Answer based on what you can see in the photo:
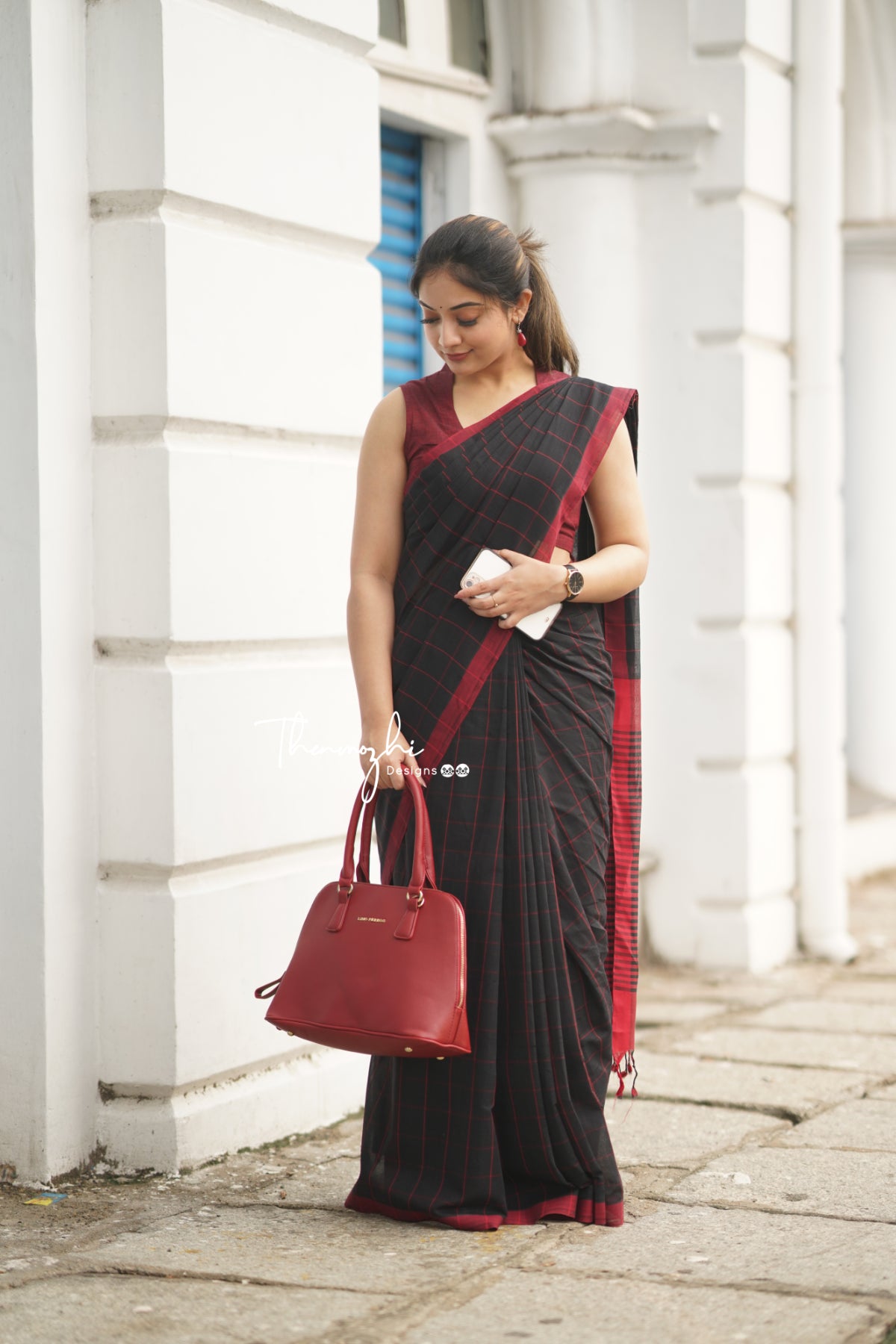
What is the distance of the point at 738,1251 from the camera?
3064 millimetres

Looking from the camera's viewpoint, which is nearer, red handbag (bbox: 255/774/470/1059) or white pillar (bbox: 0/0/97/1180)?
red handbag (bbox: 255/774/470/1059)

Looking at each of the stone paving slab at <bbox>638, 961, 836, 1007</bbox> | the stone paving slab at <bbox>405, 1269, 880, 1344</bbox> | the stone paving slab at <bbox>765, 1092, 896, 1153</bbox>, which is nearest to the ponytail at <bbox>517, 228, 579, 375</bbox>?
the stone paving slab at <bbox>405, 1269, 880, 1344</bbox>

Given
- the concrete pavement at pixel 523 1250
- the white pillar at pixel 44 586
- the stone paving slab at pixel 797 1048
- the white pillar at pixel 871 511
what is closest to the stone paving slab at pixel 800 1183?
the concrete pavement at pixel 523 1250

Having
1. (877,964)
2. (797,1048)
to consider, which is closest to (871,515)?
(877,964)

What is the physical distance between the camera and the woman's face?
316cm

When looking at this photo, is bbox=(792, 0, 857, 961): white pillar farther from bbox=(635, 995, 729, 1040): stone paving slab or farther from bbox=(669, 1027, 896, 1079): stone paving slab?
bbox=(669, 1027, 896, 1079): stone paving slab

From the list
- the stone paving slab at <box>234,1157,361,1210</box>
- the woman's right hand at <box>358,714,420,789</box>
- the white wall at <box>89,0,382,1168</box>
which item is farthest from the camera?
the white wall at <box>89,0,382,1168</box>

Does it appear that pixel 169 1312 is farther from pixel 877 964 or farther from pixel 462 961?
pixel 877 964

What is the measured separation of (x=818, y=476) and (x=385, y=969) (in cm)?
374

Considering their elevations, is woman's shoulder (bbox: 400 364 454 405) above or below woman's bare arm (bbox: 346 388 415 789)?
above

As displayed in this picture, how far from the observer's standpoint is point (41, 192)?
347cm

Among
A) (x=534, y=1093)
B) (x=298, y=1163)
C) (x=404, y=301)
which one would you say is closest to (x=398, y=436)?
(x=534, y=1093)

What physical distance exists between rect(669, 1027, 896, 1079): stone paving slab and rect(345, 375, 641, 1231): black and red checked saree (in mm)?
1583

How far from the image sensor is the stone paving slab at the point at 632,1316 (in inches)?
103
